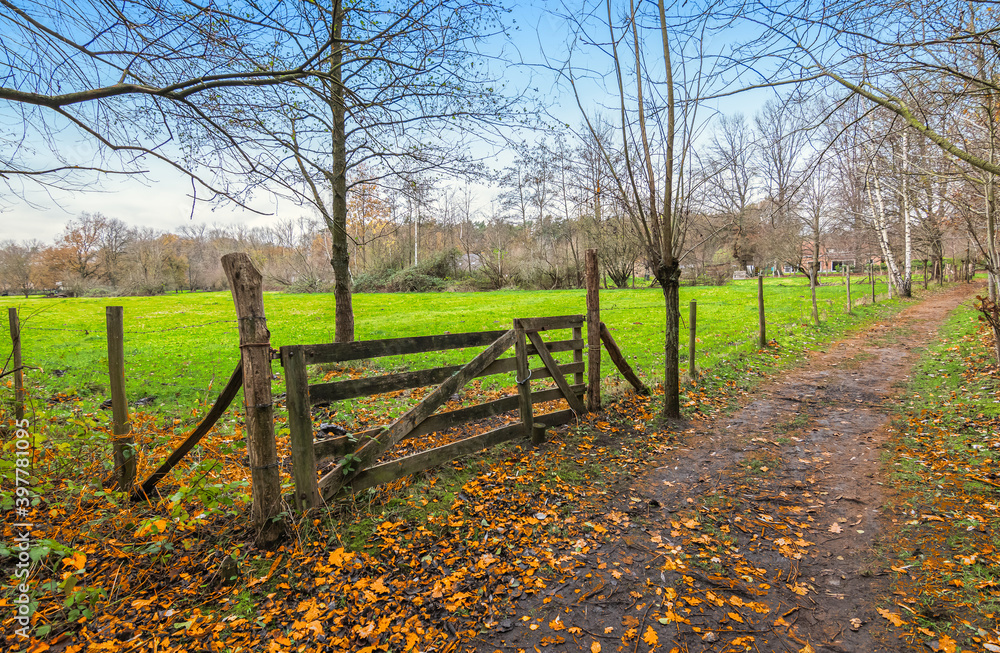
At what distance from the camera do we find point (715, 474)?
525cm

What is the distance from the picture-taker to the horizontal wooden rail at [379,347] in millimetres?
4074

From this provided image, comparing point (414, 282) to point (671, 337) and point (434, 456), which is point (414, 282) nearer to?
point (671, 337)

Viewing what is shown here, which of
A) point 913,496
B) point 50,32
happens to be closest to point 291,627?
point 50,32

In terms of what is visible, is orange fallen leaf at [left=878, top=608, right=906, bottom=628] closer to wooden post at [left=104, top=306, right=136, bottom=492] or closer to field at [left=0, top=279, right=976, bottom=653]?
field at [left=0, top=279, right=976, bottom=653]

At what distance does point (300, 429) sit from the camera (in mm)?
3908

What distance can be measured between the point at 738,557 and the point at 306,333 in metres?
15.5

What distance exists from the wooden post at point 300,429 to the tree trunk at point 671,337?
16.7 ft

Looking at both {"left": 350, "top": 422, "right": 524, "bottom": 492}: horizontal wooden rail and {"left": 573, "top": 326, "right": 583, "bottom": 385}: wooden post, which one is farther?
{"left": 573, "top": 326, "right": 583, "bottom": 385}: wooden post

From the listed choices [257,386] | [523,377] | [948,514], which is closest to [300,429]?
[257,386]

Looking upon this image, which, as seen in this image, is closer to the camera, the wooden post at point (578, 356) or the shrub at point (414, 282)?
the wooden post at point (578, 356)

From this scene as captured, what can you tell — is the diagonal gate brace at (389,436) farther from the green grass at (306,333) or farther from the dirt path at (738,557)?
the green grass at (306,333)

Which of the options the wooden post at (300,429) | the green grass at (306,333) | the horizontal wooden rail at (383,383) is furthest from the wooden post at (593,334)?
the wooden post at (300,429)

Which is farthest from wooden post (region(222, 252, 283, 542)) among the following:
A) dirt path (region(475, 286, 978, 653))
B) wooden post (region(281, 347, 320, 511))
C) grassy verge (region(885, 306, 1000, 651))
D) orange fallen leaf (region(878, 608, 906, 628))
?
grassy verge (region(885, 306, 1000, 651))

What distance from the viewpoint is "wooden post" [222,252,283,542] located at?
12.0 ft
